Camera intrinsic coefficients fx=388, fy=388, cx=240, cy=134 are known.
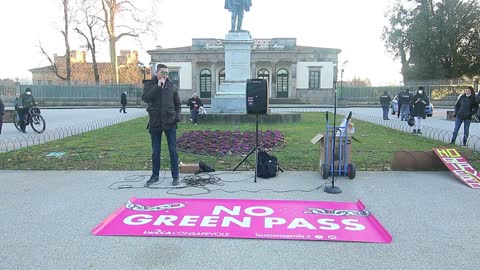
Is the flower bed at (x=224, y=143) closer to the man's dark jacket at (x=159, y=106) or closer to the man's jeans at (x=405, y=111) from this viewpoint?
the man's dark jacket at (x=159, y=106)

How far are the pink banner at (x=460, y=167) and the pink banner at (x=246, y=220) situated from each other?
2852 mm

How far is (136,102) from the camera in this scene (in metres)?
47.8

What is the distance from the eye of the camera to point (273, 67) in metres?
53.1

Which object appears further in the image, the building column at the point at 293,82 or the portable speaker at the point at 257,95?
the building column at the point at 293,82

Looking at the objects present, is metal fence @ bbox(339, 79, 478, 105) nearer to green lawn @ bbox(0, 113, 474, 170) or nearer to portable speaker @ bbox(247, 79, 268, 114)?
green lawn @ bbox(0, 113, 474, 170)

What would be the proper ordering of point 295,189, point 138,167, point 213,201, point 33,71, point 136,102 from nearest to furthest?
1. point 213,201
2. point 295,189
3. point 138,167
4. point 136,102
5. point 33,71

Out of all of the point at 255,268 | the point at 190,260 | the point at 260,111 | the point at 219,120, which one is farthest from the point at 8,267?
the point at 219,120

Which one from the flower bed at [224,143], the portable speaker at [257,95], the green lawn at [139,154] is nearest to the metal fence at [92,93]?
the green lawn at [139,154]

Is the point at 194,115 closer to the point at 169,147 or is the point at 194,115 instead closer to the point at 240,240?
the point at 169,147

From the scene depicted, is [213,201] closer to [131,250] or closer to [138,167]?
[131,250]

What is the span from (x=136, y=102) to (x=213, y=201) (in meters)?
43.9

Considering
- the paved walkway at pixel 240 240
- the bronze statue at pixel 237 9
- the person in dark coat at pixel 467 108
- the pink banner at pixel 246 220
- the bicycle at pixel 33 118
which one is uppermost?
the bronze statue at pixel 237 9

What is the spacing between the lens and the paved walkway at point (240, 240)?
13.0ft

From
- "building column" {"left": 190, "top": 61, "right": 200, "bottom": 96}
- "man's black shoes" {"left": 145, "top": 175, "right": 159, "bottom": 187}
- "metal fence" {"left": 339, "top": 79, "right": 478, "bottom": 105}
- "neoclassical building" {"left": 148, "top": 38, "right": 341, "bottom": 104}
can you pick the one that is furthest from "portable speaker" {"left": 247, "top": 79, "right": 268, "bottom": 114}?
"building column" {"left": 190, "top": 61, "right": 200, "bottom": 96}
